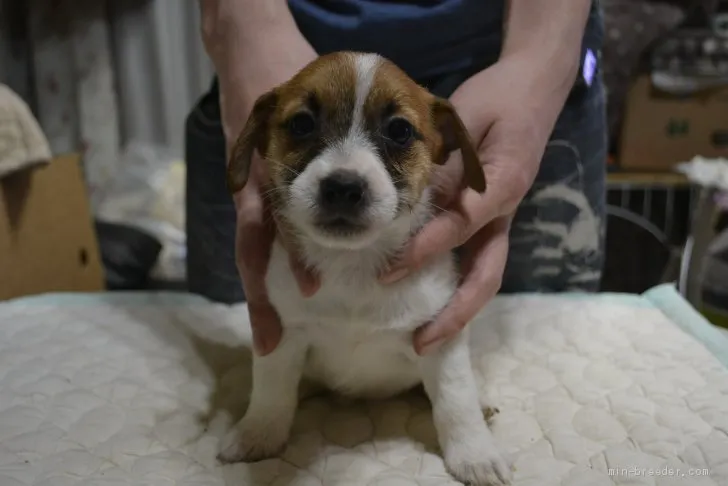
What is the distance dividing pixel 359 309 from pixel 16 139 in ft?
3.86

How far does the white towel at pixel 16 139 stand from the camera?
66.7 inches

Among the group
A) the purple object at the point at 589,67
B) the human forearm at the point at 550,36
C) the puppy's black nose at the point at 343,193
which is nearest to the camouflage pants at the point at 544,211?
the purple object at the point at 589,67

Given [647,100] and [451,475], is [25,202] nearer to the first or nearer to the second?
[451,475]

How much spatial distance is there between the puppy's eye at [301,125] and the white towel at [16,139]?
110 centimetres

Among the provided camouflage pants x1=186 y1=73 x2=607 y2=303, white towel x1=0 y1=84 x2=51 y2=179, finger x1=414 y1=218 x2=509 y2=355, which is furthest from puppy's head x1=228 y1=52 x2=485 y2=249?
white towel x1=0 y1=84 x2=51 y2=179

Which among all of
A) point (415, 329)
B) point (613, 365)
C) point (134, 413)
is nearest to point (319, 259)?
point (415, 329)

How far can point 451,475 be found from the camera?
3.02 feet

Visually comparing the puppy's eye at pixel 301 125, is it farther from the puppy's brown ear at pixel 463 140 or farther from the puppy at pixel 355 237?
the puppy's brown ear at pixel 463 140

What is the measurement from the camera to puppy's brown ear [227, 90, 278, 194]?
2.93ft

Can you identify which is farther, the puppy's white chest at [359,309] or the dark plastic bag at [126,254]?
the dark plastic bag at [126,254]

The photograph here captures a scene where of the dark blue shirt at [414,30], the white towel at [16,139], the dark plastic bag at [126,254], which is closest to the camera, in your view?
the dark blue shirt at [414,30]

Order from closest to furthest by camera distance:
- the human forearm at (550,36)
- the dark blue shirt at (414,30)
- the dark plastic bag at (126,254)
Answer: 1. the human forearm at (550,36)
2. the dark blue shirt at (414,30)
3. the dark plastic bag at (126,254)

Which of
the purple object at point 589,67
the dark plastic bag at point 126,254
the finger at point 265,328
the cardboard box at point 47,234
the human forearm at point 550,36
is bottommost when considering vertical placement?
the dark plastic bag at point 126,254

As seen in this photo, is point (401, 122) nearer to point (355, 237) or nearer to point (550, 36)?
point (355, 237)
